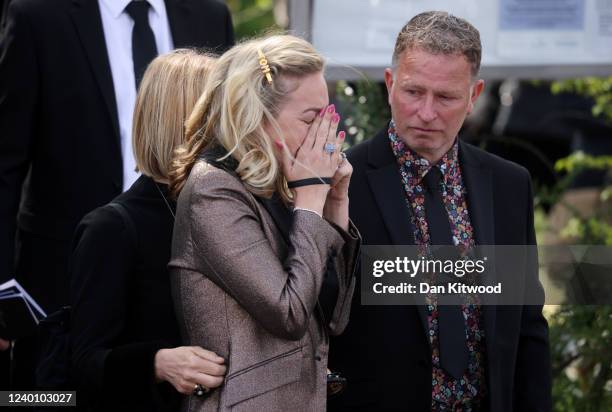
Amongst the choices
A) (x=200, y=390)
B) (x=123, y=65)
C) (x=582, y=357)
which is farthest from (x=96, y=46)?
(x=582, y=357)

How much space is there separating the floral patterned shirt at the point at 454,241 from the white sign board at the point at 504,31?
197 centimetres

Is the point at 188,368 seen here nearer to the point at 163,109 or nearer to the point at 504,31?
the point at 163,109

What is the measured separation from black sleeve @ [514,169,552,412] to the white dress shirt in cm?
149

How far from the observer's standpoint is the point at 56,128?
4.04 metres

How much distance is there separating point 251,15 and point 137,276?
33.6 ft

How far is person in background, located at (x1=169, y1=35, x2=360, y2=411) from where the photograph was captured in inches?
108

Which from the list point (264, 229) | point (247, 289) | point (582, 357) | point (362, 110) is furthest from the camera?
point (362, 110)

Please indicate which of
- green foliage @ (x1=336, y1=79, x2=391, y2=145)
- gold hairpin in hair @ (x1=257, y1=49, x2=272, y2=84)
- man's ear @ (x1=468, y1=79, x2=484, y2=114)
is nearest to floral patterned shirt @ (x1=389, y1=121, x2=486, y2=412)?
man's ear @ (x1=468, y1=79, x2=484, y2=114)

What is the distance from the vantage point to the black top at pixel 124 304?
299cm

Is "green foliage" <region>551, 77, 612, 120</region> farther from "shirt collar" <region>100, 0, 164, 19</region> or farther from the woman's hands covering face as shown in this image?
the woman's hands covering face

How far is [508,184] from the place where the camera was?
11.7ft

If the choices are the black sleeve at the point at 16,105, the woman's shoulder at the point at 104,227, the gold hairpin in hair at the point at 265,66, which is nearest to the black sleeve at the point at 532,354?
the gold hairpin in hair at the point at 265,66

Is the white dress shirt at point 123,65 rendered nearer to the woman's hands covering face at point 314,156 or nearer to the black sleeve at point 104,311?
the black sleeve at point 104,311

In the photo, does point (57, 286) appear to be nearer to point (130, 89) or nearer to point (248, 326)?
point (130, 89)
